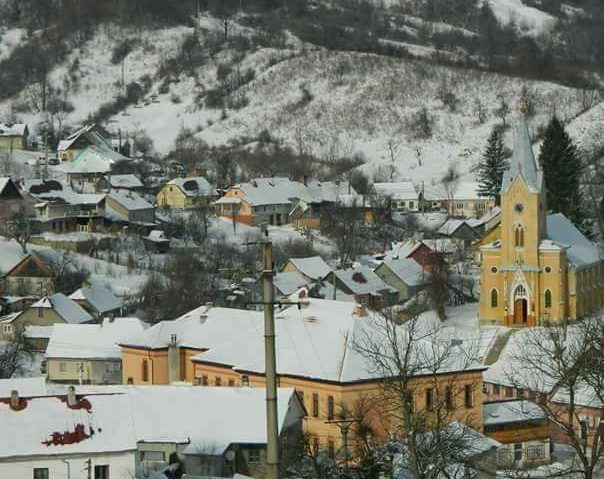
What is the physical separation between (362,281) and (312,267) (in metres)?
2.09

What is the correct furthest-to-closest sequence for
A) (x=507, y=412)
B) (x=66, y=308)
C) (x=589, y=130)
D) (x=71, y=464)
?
(x=589, y=130)
(x=66, y=308)
(x=507, y=412)
(x=71, y=464)

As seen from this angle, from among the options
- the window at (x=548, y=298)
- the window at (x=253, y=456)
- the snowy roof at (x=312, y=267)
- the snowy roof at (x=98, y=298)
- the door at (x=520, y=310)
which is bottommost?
the window at (x=253, y=456)

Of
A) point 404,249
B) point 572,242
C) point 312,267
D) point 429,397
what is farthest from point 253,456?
point 404,249

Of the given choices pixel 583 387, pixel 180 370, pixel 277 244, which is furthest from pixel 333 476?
pixel 277 244

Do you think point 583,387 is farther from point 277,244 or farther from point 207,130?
point 207,130

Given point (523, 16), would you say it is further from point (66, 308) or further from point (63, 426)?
point (63, 426)

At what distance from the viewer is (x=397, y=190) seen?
272ft

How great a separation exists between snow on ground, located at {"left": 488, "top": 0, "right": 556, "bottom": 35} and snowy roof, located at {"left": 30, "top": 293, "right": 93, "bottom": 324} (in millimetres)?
97862

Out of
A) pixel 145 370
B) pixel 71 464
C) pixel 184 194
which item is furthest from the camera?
pixel 184 194

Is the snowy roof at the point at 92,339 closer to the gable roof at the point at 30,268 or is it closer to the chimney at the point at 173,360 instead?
the chimney at the point at 173,360

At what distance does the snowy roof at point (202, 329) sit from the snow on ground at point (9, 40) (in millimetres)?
89134

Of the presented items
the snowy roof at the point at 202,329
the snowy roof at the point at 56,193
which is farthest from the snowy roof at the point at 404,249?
the snowy roof at the point at 202,329

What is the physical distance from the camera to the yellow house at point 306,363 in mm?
33188

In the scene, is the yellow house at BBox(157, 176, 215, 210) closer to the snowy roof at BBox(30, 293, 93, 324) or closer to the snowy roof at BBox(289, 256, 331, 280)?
the snowy roof at BBox(289, 256, 331, 280)
